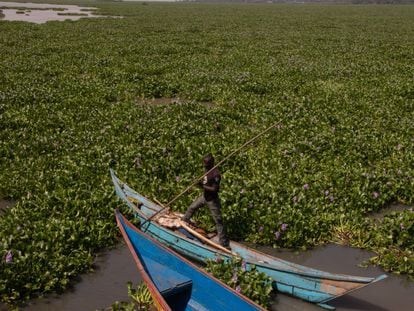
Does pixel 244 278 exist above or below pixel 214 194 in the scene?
below

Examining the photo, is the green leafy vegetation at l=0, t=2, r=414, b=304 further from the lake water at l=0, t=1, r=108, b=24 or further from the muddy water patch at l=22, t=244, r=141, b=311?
the lake water at l=0, t=1, r=108, b=24

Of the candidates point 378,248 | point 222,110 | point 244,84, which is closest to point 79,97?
point 222,110

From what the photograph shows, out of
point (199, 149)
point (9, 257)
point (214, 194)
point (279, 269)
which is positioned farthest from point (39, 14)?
point (279, 269)

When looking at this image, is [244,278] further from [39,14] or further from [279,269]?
[39,14]

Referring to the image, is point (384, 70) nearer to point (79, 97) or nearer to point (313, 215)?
point (79, 97)

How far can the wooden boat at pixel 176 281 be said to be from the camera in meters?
6.29

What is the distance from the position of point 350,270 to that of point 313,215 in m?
1.69

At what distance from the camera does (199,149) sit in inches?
502

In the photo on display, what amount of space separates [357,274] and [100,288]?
14.9 feet

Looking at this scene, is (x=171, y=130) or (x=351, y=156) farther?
(x=171, y=130)

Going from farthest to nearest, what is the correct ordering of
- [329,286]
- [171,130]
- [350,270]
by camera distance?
[171,130] < [350,270] < [329,286]

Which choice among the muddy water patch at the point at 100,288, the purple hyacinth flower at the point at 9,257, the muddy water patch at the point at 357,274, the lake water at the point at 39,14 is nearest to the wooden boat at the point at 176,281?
the muddy water patch at the point at 100,288

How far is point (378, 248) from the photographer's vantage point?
8.81 meters

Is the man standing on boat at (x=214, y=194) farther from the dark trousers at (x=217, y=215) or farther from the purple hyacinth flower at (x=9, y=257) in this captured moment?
the purple hyacinth flower at (x=9, y=257)
